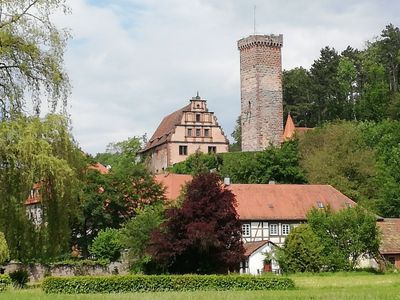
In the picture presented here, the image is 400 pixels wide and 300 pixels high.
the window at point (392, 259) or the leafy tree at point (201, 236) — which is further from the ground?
the leafy tree at point (201, 236)

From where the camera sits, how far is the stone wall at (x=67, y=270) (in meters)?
41.7

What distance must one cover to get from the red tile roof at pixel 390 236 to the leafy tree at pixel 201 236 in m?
15.1

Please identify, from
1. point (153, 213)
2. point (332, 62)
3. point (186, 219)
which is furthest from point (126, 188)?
point (332, 62)

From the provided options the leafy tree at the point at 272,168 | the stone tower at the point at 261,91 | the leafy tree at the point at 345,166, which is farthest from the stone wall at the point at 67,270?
the stone tower at the point at 261,91

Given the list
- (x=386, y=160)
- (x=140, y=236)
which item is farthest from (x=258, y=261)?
(x=386, y=160)

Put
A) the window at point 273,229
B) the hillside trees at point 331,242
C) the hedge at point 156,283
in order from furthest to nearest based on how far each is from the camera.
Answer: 1. the window at point 273,229
2. the hillside trees at point 331,242
3. the hedge at point 156,283

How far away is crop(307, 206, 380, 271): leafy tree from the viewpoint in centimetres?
4454

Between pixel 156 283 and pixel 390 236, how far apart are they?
25306 mm

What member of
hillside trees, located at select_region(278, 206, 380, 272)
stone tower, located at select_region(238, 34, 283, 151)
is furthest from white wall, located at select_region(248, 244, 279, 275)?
stone tower, located at select_region(238, 34, 283, 151)

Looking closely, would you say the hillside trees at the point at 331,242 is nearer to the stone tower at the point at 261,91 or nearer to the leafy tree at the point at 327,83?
the stone tower at the point at 261,91

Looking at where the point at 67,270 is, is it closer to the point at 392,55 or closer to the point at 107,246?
the point at 107,246

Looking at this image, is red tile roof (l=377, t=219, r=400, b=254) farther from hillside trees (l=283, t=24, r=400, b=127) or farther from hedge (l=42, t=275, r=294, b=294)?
hillside trees (l=283, t=24, r=400, b=127)

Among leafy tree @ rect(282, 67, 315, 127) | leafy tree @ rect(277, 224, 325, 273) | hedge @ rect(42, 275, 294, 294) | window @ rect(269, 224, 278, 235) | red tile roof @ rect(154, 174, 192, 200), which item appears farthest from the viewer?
leafy tree @ rect(282, 67, 315, 127)

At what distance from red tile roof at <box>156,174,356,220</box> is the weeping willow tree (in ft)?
99.4
